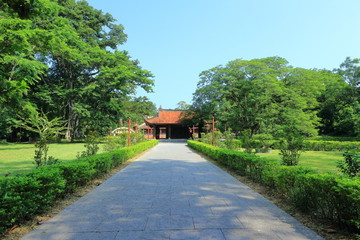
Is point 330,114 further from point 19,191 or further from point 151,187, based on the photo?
point 19,191

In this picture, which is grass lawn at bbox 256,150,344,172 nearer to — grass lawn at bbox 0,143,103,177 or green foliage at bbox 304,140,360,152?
green foliage at bbox 304,140,360,152

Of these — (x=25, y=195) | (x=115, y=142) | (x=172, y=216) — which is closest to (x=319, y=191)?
(x=172, y=216)

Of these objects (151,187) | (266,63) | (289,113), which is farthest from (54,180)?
(266,63)

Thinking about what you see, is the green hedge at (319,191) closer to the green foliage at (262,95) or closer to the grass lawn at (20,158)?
the grass lawn at (20,158)

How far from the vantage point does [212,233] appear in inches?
116

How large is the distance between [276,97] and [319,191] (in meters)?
24.6

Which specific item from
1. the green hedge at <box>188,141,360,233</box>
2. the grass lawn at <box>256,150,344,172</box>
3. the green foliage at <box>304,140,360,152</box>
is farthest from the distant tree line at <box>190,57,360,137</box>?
the green hedge at <box>188,141,360,233</box>

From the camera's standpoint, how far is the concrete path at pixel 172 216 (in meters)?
2.95

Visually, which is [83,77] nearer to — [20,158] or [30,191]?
[20,158]

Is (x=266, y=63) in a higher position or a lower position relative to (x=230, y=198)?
higher

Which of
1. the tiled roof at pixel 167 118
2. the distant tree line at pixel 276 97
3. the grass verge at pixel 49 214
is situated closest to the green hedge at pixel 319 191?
the grass verge at pixel 49 214

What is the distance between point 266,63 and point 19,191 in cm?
2828

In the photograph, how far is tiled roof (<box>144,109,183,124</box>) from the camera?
118 feet

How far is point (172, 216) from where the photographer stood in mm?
3547
